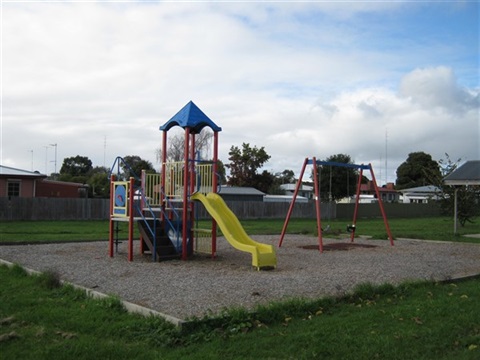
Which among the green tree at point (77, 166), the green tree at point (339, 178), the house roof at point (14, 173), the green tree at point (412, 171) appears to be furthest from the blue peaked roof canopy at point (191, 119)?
the green tree at point (412, 171)

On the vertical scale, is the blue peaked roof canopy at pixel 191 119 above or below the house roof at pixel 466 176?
above

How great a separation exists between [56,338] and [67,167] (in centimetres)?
8952

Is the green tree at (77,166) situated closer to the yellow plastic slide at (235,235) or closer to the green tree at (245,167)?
the green tree at (245,167)

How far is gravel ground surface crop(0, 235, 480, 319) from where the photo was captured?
788 cm

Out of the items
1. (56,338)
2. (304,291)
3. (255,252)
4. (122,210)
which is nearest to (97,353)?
(56,338)

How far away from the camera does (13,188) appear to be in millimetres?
35719

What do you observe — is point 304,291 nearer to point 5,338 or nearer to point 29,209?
point 5,338

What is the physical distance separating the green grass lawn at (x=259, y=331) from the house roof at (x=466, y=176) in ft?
47.2

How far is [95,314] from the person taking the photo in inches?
266

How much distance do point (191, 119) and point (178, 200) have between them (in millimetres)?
2201

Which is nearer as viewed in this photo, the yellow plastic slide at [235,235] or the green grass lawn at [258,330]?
the green grass lawn at [258,330]

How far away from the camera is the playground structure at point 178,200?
41.2 feet

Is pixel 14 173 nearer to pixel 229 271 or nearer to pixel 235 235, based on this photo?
pixel 235 235

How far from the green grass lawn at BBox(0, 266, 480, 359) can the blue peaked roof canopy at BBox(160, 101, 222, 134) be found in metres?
6.29
